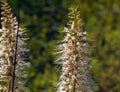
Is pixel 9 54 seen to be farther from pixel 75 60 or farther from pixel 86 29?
pixel 86 29

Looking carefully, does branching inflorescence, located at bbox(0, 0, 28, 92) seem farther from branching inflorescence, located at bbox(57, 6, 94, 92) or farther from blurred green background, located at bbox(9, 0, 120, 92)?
blurred green background, located at bbox(9, 0, 120, 92)

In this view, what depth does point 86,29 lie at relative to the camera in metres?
13.6

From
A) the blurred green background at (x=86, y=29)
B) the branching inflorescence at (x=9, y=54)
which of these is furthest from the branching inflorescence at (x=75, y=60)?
the blurred green background at (x=86, y=29)

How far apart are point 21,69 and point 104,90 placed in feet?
24.4

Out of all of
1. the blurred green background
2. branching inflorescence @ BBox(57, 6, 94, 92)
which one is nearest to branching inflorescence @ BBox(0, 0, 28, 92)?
branching inflorescence @ BBox(57, 6, 94, 92)

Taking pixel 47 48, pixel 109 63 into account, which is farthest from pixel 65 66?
pixel 109 63

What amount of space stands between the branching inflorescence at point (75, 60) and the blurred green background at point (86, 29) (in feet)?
22.6

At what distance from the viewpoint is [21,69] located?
564 centimetres

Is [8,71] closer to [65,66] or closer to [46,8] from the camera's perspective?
[65,66]

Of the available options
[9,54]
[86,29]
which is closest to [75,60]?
[9,54]

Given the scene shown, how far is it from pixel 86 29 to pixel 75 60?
8.09 meters

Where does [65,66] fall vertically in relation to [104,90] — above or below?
above

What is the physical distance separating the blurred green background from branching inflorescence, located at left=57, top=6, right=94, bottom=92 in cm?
690

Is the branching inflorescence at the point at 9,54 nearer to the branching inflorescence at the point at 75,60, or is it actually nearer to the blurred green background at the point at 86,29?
the branching inflorescence at the point at 75,60
